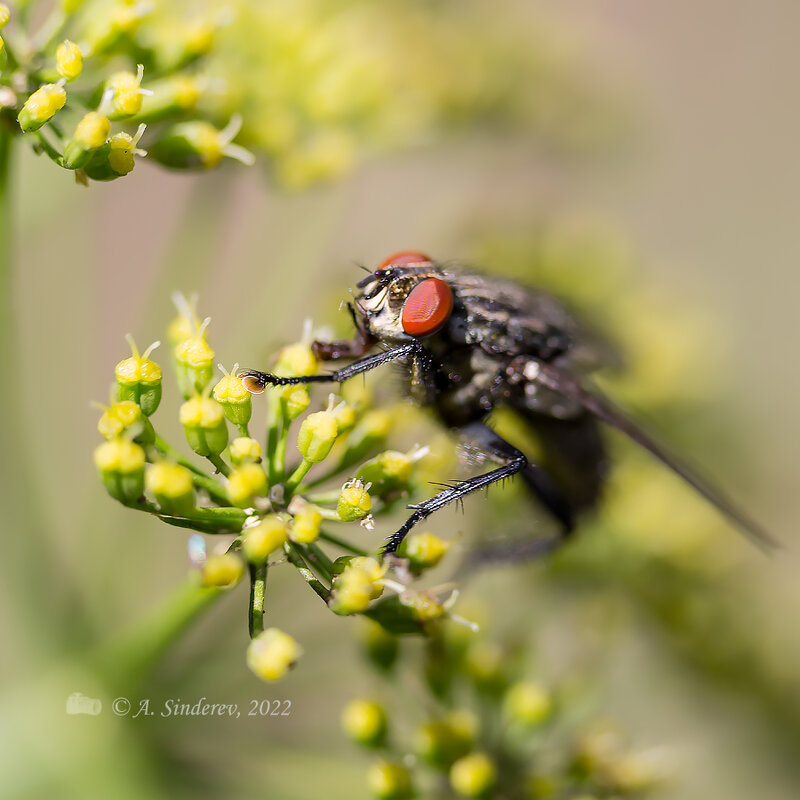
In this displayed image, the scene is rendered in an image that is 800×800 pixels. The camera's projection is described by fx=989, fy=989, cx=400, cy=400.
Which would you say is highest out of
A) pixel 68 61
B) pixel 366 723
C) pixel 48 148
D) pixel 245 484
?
pixel 68 61

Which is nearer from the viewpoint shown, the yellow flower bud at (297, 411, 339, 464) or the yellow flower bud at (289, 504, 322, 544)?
the yellow flower bud at (289, 504, 322, 544)

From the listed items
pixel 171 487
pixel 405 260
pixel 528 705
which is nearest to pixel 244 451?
pixel 171 487

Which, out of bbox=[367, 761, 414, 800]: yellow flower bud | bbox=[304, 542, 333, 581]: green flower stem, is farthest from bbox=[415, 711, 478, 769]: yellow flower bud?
bbox=[304, 542, 333, 581]: green flower stem

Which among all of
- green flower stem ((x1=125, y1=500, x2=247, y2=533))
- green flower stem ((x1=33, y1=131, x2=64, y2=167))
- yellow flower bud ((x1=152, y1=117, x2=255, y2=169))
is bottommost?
green flower stem ((x1=125, y1=500, x2=247, y2=533))

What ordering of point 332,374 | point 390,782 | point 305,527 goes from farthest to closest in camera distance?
point 390,782 < point 332,374 < point 305,527

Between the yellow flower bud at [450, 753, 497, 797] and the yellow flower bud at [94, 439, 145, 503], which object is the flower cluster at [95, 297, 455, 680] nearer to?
the yellow flower bud at [94, 439, 145, 503]

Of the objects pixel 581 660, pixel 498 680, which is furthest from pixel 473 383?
pixel 581 660

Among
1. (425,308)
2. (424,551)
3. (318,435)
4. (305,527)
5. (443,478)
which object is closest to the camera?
(305,527)

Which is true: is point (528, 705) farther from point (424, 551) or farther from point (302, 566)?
point (302, 566)
